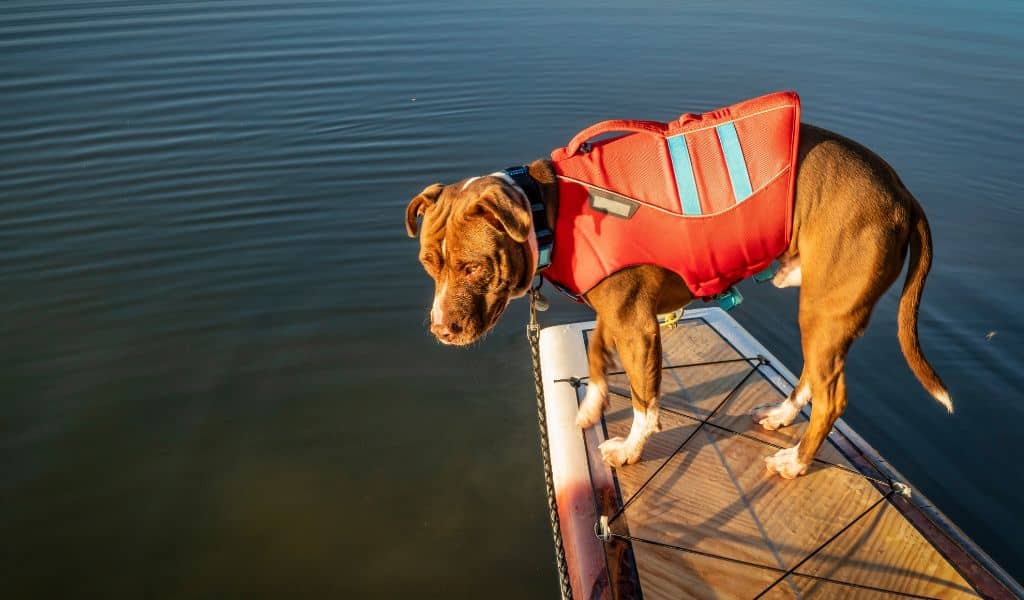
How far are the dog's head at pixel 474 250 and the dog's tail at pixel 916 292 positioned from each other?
191cm

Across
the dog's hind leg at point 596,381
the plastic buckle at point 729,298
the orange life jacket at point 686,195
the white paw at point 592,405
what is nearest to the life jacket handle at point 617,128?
the orange life jacket at point 686,195

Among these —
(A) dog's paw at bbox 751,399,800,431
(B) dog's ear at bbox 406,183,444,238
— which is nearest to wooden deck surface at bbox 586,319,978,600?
(A) dog's paw at bbox 751,399,800,431

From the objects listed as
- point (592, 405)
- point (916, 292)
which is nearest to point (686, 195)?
point (916, 292)

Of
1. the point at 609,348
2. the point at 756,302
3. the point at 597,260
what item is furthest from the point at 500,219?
the point at 756,302

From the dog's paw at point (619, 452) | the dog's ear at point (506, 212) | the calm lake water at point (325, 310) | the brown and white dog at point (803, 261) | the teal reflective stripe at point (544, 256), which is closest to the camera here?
the dog's ear at point (506, 212)

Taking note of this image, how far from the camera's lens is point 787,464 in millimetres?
4129

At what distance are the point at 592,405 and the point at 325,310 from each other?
3221 millimetres

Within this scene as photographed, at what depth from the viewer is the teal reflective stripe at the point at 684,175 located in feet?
11.4

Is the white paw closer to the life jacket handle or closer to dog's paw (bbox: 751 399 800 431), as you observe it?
dog's paw (bbox: 751 399 800 431)

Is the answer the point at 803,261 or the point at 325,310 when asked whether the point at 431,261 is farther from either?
the point at 325,310

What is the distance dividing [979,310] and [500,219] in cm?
567

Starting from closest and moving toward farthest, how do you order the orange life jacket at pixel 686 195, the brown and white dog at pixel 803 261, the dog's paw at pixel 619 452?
the brown and white dog at pixel 803 261 < the orange life jacket at pixel 686 195 < the dog's paw at pixel 619 452

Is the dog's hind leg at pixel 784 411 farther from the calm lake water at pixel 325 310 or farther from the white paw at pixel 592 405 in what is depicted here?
the calm lake water at pixel 325 310

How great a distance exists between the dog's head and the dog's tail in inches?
75.2
